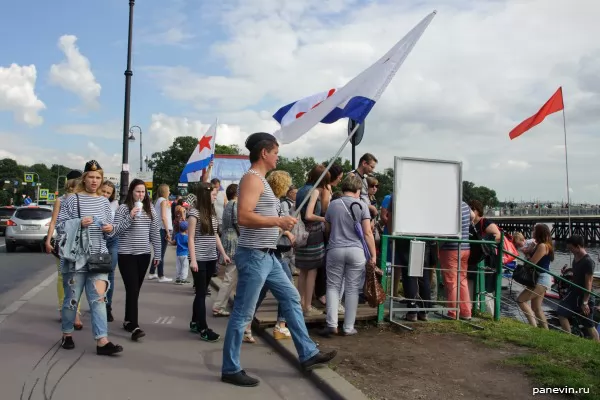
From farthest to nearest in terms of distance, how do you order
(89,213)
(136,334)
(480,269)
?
(480,269)
(136,334)
(89,213)

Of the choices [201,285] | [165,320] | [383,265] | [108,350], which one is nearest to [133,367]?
[108,350]

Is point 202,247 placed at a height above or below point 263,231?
below

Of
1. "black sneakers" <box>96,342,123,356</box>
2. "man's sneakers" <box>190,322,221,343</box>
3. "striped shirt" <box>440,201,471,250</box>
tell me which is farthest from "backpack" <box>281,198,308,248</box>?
"black sneakers" <box>96,342,123,356</box>

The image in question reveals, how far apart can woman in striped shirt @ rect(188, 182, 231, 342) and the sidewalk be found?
219 millimetres

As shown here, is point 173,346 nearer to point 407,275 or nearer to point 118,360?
point 118,360

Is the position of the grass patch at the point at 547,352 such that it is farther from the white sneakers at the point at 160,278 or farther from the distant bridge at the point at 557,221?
the distant bridge at the point at 557,221

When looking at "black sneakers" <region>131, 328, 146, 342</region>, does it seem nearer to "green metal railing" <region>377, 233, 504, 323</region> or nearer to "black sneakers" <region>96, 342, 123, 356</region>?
"black sneakers" <region>96, 342, 123, 356</region>

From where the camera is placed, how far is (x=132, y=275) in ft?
19.5

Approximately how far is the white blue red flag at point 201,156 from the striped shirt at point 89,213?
7559 millimetres

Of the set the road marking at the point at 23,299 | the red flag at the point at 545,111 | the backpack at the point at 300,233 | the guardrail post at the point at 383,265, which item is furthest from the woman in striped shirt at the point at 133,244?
the red flag at the point at 545,111

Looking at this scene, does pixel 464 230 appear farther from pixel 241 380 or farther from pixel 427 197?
pixel 241 380

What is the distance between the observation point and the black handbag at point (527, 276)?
8.45m

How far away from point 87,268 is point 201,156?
8.44 m

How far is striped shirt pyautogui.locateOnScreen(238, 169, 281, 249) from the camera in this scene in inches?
174
